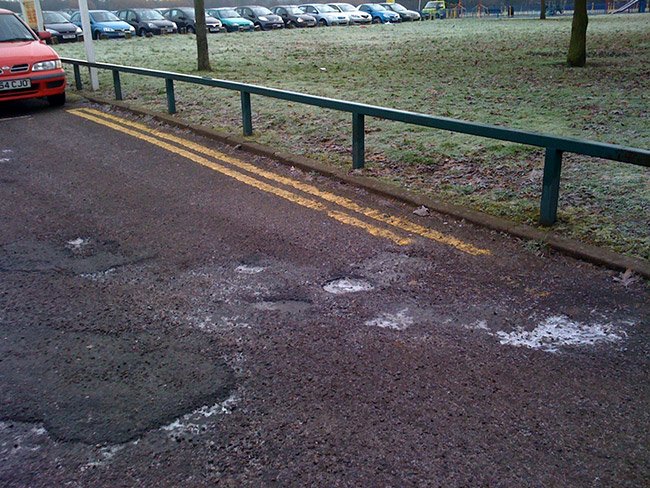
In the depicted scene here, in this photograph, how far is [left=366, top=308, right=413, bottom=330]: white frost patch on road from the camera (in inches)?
136

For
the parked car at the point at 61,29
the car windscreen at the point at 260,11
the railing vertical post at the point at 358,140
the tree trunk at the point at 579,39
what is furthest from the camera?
the car windscreen at the point at 260,11

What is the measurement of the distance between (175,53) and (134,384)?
20888 millimetres

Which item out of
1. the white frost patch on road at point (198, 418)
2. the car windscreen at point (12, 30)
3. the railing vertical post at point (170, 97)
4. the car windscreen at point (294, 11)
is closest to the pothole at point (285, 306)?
the white frost patch on road at point (198, 418)

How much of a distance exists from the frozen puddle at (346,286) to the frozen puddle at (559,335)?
789 mm

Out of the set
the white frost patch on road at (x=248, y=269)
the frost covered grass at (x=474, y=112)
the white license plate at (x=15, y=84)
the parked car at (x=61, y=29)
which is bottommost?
the white frost patch on road at (x=248, y=269)

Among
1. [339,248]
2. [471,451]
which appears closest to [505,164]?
[339,248]

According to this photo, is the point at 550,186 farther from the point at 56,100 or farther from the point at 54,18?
the point at 54,18

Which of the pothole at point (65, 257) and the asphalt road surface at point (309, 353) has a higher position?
the pothole at point (65, 257)

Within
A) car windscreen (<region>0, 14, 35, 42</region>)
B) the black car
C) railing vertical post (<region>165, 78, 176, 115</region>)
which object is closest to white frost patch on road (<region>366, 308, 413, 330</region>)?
railing vertical post (<region>165, 78, 176, 115</region>)

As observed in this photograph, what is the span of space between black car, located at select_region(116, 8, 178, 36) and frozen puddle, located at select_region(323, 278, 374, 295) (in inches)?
1348

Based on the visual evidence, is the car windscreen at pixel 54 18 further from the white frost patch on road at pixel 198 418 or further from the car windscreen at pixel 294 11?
the white frost patch on road at pixel 198 418

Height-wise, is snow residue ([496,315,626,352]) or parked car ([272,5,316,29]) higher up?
parked car ([272,5,316,29])

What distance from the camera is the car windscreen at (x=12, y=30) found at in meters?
11.5

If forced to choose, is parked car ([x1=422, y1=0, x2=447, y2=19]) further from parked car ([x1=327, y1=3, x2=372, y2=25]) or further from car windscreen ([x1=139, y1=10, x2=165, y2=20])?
car windscreen ([x1=139, y1=10, x2=165, y2=20])
